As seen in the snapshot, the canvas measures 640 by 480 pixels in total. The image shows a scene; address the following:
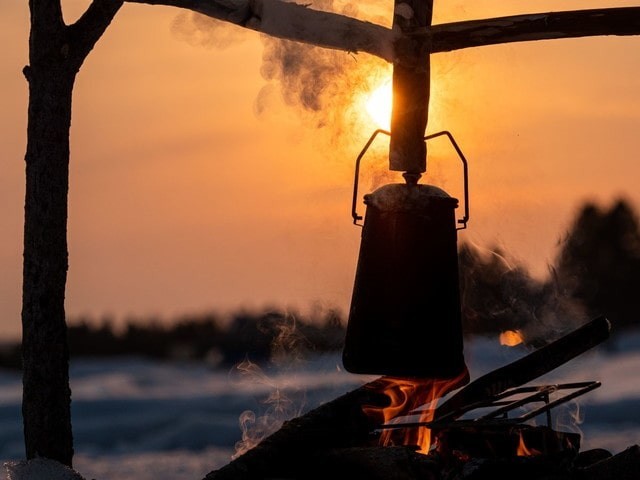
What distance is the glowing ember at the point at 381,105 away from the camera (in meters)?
6.11

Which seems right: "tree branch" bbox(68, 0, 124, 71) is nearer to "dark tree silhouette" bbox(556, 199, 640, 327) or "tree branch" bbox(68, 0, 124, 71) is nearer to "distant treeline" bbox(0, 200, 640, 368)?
"distant treeline" bbox(0, 200, 640, 368)

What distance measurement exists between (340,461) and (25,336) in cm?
184

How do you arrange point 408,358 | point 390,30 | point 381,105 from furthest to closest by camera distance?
point 381,105
point 390,30
point 408,358

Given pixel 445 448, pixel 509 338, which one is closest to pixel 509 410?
pixel 445 448

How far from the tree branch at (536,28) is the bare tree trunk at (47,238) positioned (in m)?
1.98

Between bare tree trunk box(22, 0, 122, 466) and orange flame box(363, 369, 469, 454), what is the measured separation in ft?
5.35

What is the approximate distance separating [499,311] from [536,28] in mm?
2038

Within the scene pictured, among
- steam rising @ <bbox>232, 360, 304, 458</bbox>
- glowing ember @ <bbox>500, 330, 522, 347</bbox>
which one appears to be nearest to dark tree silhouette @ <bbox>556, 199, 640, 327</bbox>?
glowing ember @ <bbox>500, 330, 522, 347</bbox>

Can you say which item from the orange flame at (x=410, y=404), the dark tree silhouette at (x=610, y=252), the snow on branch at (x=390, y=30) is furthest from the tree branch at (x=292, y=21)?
the dark tree silhouette at (x=610, y=252)

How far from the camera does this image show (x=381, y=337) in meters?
5.70

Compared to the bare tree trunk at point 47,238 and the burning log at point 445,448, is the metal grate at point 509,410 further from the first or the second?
the bare tree trunk at point 47,238

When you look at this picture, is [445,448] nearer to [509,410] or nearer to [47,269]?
[509,410]

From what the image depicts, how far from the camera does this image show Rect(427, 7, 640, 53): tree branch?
5.75 meters

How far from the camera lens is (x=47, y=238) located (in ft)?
20.7
